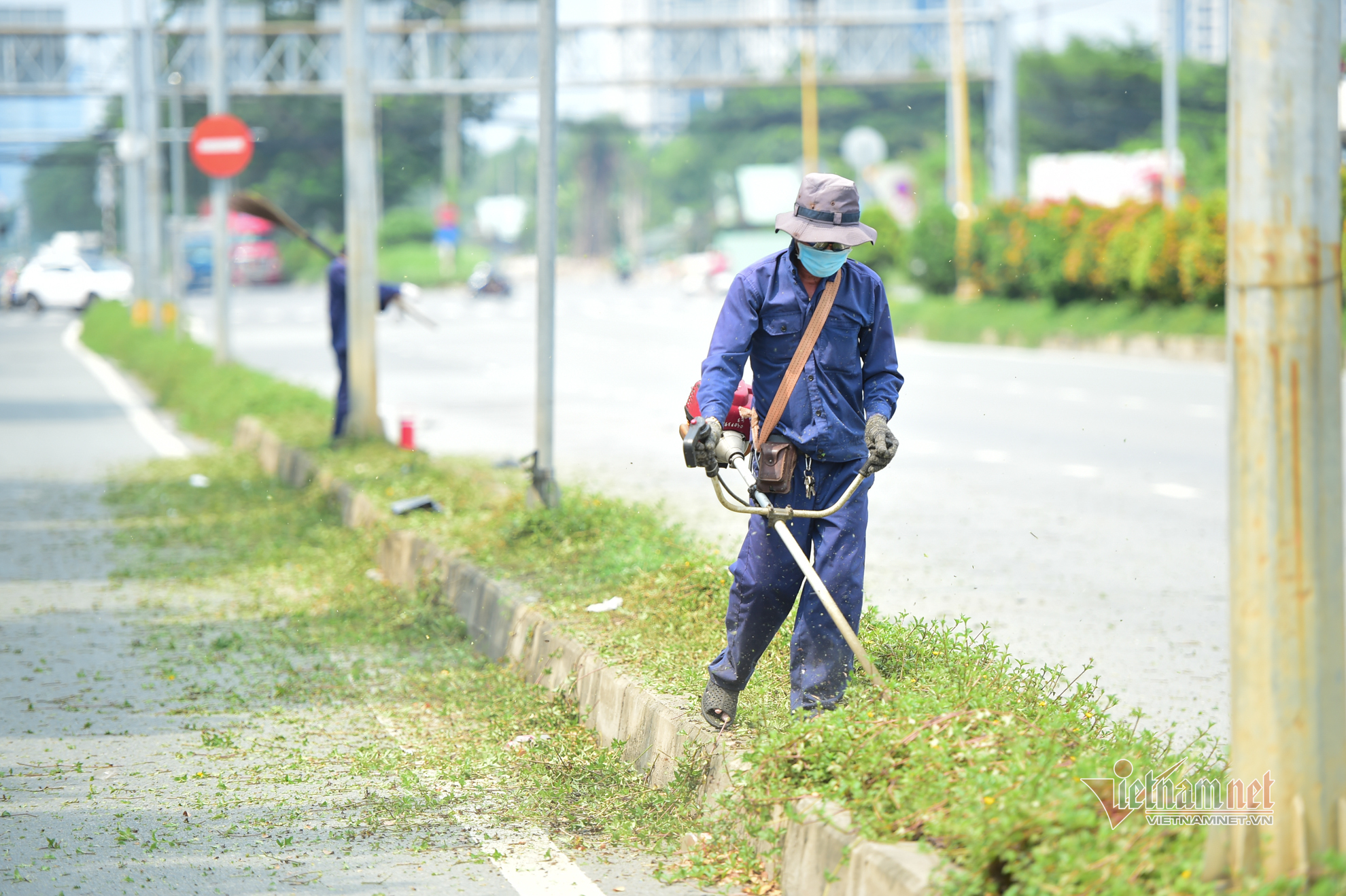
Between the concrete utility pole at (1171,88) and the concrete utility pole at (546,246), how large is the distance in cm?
2177

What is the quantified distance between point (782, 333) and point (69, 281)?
1721 inches

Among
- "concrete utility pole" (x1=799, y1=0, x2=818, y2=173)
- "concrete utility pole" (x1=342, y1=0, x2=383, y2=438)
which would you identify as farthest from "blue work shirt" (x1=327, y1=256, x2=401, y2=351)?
"concrete utility pole" (x1=799, y1=0, x2=818, y2=173)

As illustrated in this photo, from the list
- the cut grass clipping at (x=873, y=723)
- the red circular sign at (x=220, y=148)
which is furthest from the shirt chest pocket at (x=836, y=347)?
the red circular sign at (x=220, y=148)

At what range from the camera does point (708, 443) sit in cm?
426

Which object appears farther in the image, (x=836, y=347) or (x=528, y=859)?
(x=836, y=347)

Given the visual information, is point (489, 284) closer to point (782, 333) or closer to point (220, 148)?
point (220, 148)

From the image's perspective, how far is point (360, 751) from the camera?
5289mm

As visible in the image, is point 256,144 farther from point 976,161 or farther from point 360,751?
point 360,751

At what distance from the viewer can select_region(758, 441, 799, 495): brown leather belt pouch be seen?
448cm

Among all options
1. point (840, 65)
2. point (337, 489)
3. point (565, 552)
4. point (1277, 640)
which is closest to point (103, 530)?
point (337, 489)

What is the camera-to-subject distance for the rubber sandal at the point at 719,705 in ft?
15.0

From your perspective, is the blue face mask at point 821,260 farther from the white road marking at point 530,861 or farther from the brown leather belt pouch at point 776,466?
the white road marking at point 530,861

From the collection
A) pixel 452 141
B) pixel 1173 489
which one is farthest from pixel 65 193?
pixel 1173 489

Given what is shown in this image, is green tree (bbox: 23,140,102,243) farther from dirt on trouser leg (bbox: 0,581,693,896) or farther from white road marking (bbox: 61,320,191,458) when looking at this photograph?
dirt on trouser leg (bbox: 0,581,693,896)
